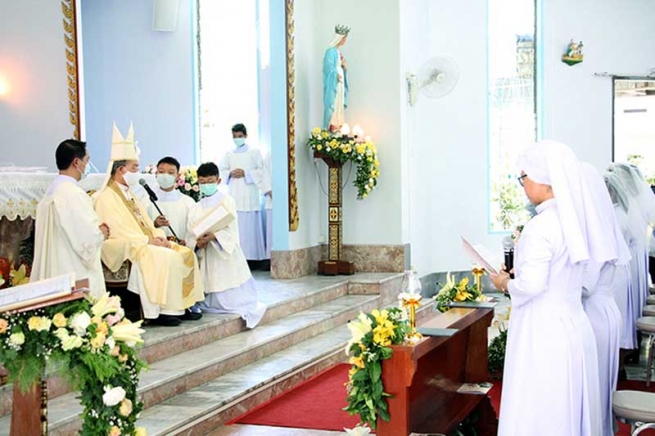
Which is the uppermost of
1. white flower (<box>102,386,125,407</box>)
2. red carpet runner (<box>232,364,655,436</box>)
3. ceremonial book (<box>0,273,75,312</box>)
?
ceremonial book (<box>0,273,75,312</box>)

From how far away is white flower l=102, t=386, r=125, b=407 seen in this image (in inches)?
135

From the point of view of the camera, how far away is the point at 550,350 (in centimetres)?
373

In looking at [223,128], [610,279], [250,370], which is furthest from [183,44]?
[610,279]

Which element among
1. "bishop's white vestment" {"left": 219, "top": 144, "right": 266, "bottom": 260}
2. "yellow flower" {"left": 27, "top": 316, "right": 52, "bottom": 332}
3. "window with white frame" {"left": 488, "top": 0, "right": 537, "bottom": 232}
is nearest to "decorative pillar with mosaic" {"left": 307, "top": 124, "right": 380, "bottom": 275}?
"bishop's white vestment" {"left": 219, "top": 144, "right": 266, "bottom": 260}

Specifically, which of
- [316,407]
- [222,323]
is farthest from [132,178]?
[316,407]

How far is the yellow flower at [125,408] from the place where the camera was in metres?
3.53

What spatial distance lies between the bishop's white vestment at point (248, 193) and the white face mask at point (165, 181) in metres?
2.79

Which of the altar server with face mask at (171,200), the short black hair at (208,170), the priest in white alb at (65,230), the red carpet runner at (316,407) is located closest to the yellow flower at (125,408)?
the red carpet runner at (316,407)

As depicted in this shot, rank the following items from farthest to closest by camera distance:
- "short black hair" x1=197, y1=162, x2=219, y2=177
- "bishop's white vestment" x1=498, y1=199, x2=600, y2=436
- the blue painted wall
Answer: the blue painted wall
"short black hair" x1=197, y1=162, x2=219, y2=177
"bishop's white vestment" x1=498, y1=199, x2=600, y2=436

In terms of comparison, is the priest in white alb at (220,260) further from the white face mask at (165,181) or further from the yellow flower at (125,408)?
the yellow flower at (125,408)

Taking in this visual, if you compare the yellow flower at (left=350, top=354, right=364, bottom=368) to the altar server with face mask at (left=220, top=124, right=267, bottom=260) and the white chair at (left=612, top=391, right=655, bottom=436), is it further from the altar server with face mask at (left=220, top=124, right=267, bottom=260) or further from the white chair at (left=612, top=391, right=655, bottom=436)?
the altar server with face mask at (left=220, top=124, right=267, bottom=260)

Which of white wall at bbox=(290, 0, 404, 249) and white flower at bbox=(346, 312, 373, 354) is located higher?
white wall at bbox=(290, 0, 404, 249)

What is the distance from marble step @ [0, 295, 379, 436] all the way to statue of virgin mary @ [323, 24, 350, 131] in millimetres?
2284

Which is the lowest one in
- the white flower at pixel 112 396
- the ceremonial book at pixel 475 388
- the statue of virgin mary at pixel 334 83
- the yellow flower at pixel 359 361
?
the ceremonial book at pixel 475 388
